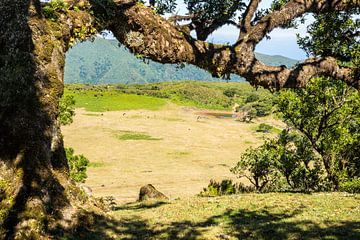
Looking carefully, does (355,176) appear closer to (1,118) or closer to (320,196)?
(320,196)

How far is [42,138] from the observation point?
10188mm

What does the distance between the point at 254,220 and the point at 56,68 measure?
8631mm

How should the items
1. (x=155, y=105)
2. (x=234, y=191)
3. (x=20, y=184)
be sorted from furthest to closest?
(x=155, y=105) < (x=234, y=191) < (x=20, y=184)

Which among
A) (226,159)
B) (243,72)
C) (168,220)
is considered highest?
(243,72)

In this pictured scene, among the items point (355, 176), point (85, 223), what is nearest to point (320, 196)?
point (355, 176)

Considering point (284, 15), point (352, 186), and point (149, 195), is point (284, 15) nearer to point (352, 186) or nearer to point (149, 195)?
point (352, 186)

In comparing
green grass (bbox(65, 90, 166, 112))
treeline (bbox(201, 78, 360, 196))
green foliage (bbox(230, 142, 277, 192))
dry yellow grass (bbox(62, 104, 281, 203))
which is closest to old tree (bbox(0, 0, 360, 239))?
treeline (bbox(201, 78, 360, 196))

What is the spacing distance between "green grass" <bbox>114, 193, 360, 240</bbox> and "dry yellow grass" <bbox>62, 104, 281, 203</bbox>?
798 inches

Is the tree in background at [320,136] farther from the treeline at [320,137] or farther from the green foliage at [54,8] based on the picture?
the green foliage at [54,8]

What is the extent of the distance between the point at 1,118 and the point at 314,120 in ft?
60.4

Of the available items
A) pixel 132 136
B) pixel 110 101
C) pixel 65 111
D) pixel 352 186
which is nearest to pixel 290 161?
pixel 352 186

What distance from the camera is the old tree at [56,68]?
31.4 ft

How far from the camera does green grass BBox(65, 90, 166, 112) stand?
114 metres

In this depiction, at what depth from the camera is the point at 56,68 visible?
37.6ft
